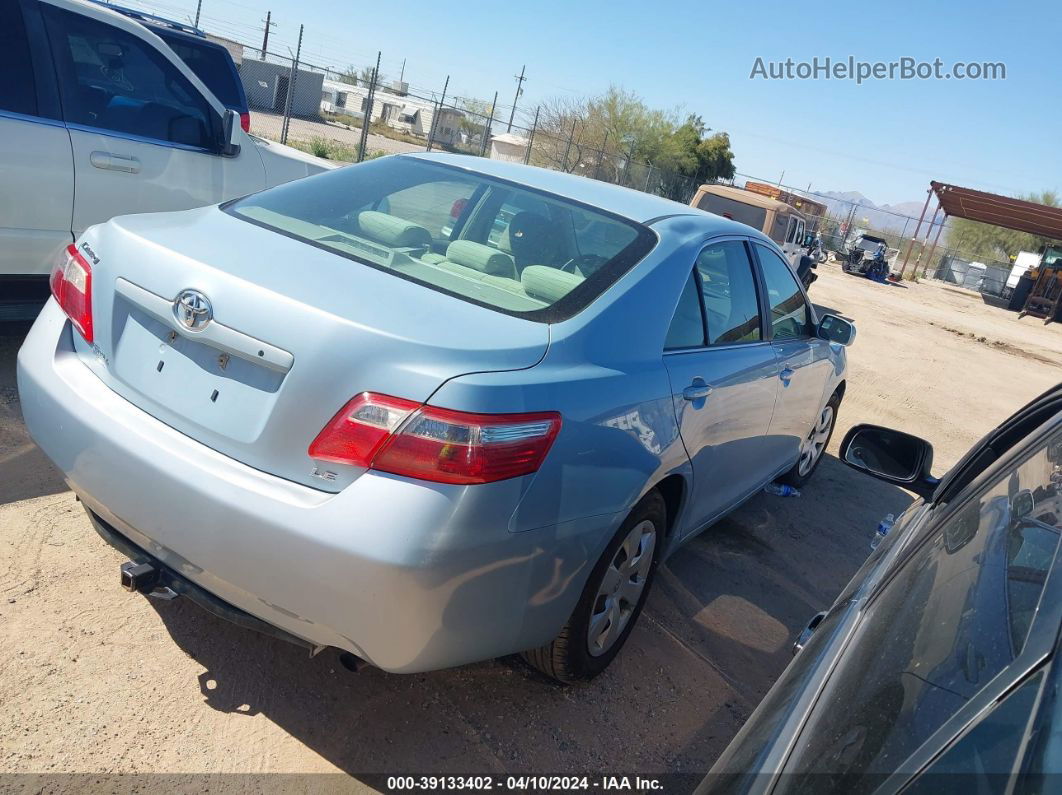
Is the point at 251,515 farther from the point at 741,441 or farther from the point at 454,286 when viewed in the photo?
the point at 741,441

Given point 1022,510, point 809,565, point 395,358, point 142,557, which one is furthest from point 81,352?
point 809,565

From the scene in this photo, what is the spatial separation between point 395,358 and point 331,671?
1.32 meters

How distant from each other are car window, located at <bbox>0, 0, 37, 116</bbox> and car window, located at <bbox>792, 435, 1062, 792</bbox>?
4691 millimetres

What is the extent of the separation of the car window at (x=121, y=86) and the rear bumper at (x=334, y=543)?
294 cm

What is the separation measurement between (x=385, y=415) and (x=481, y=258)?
1.09 meters

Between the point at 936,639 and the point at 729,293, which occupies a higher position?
the point at 729,293

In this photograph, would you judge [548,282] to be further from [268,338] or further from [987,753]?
[987,753]

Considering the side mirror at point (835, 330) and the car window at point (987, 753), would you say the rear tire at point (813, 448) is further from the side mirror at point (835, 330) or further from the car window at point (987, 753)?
the car window at point (987, 753)

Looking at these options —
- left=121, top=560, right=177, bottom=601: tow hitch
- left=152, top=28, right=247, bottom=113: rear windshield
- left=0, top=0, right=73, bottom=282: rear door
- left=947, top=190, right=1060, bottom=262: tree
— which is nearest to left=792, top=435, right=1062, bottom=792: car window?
left=121, top=560, right=177, bottom=601: tow hitch

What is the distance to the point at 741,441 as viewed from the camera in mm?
3799

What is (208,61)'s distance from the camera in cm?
845

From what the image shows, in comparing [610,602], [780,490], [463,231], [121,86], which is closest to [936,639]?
[610,602]

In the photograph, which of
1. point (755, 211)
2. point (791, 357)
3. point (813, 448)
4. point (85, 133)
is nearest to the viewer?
point (791, 357)

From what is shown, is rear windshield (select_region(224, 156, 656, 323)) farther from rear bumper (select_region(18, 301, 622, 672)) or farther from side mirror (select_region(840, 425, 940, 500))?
side mirror (select_region(840, 425, 940, 500))
